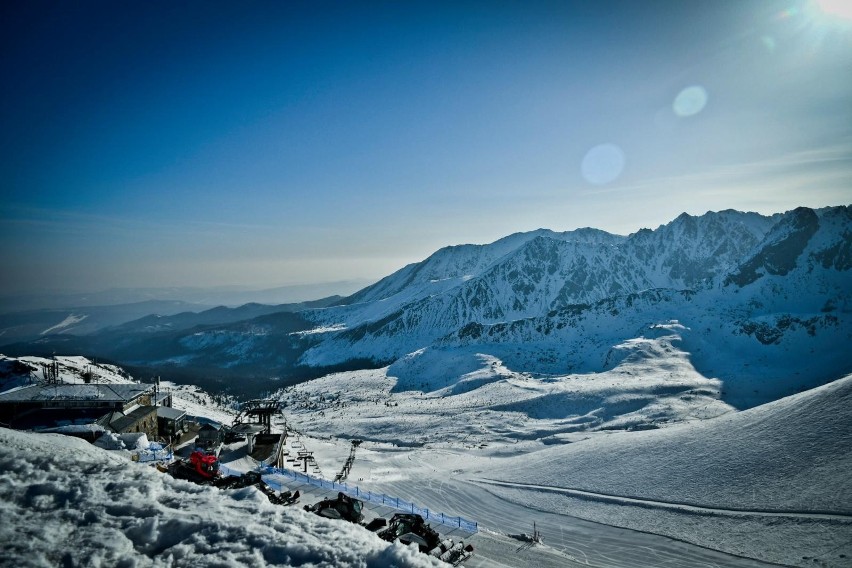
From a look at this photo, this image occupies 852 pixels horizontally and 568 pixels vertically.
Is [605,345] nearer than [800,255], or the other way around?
[605,345]

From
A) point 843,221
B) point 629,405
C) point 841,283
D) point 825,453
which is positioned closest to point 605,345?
point 629,405

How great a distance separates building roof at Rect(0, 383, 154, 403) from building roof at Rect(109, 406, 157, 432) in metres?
2.68

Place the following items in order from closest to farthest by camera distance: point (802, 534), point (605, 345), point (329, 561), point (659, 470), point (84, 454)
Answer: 1. point (329, 561)
2. point (84, 454)
3. point (802, 534)
4. point (659, 470)
5. point (605, 345)

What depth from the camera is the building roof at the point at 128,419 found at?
39.3 m

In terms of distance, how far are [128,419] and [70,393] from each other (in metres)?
9.39

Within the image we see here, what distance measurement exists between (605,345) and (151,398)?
140 m

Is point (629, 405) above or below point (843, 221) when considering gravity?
below

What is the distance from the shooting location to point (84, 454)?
470 inches

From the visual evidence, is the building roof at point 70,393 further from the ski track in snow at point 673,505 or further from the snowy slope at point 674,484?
the ski track in snow at point 673,505

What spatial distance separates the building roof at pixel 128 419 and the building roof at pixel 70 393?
2683mm

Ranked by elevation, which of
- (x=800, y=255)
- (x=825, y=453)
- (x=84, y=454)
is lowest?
(x=825, y=453)

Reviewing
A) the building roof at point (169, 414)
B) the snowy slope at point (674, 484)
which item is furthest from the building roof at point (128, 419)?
the snowy slope at point (674, 484)

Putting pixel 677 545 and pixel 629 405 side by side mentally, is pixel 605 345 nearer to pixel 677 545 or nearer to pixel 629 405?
pixel 629 405

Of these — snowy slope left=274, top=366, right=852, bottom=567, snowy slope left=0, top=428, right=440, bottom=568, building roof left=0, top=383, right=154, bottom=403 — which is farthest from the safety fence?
building roof left=0, top=383, right=154, bottom=403
